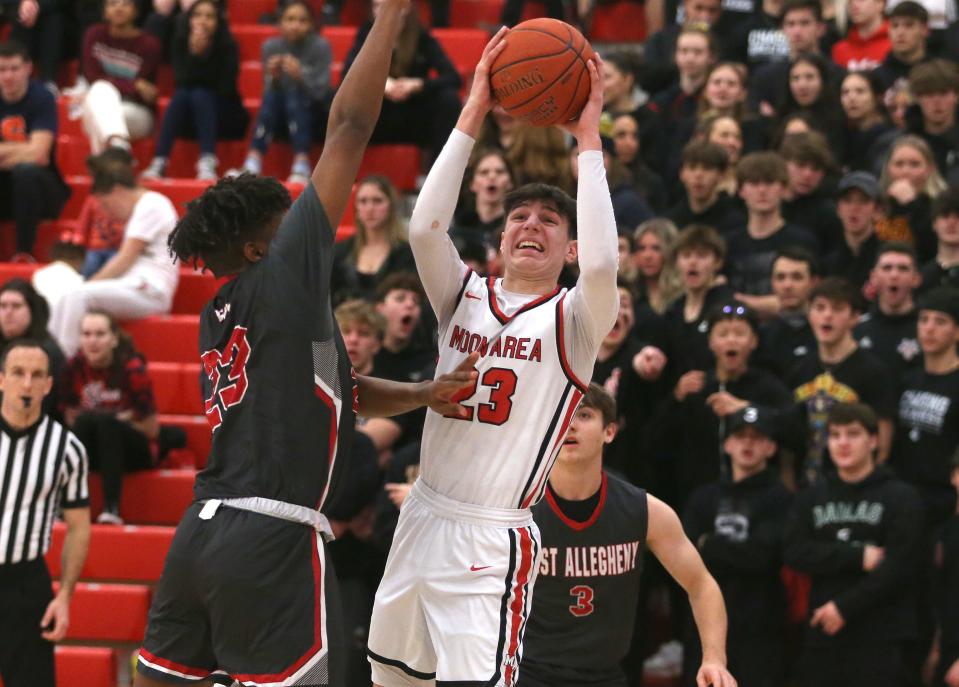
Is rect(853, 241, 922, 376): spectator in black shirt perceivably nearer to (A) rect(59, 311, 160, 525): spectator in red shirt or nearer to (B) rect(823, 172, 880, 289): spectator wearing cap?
(B) rect(823, 172, 880, 289): spectator wearing cap

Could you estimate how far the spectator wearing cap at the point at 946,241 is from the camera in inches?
322

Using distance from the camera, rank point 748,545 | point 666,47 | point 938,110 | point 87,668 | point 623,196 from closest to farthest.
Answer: point 748,545, point 87,668, point 623,196, point 938,110, point 666,47

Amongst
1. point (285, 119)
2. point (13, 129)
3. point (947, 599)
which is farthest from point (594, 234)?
point (13, 129)

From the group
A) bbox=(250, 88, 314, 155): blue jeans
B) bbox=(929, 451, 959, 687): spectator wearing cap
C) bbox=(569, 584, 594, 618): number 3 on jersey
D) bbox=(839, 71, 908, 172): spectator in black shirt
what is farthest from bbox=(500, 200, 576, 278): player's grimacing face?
bbox=(250, 88, 314, 155): blue jeans

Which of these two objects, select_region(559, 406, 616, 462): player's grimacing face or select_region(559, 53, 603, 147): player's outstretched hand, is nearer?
select_region(559, 53, 603, 147): player's outstretched hand

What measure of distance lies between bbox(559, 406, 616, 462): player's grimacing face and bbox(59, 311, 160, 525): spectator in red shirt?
3704mm

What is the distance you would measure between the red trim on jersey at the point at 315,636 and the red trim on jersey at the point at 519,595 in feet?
2.67

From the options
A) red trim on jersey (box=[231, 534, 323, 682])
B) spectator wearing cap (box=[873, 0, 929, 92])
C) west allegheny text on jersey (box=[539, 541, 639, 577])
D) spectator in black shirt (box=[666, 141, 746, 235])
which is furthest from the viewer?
spectator wearing cap (box=[873, 0, 929, 92])

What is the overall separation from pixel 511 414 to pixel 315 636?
1018mm

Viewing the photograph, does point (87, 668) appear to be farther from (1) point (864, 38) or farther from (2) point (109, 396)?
(1) point (864, 38)

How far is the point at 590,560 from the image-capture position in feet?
19.0

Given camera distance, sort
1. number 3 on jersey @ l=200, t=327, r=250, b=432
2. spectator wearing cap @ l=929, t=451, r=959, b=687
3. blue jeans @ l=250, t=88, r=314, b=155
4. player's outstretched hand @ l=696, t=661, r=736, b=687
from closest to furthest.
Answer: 1. number 3 on jersey @ l=200, t=327, r=250, b=432
2. player's outstretched hand @ l=696, t=661, r=736, b=687
3. spectator wearing cap @ l=929, t=451, r=959, b=687
4. blue jeans @ l=250, t=88, r=314, b=155

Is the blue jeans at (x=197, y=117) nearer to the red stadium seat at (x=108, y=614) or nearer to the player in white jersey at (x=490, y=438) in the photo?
the red stadium seat at (x=108, y=614)

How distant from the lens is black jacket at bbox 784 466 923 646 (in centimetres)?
694
